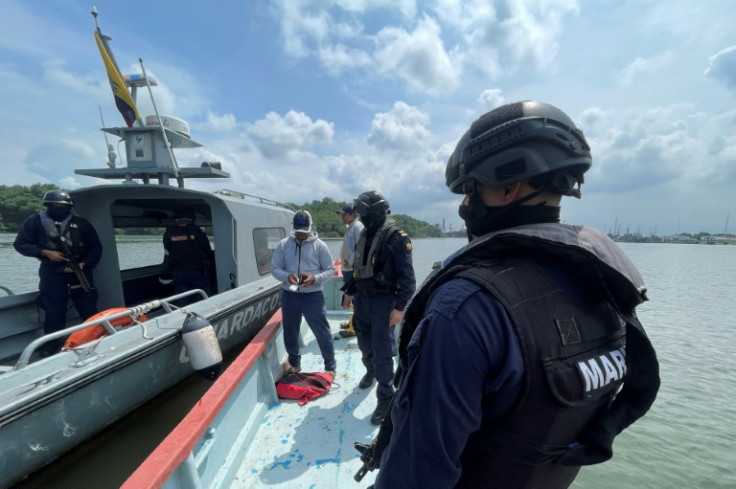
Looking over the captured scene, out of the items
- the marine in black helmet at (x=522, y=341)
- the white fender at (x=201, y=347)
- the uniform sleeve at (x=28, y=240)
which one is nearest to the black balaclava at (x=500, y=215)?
the marine in black helmet at (x=522, y=341)

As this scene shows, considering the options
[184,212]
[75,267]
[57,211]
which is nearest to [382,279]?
[75,267]

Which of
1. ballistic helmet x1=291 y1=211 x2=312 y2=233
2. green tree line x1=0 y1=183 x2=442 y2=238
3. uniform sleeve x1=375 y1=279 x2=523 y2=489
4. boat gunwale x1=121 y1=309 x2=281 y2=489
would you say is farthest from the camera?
green tree line x1=0 y1=183 x2=442 y2=238

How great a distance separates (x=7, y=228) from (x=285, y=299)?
88.3ft

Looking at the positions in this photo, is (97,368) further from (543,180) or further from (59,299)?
(543,180)

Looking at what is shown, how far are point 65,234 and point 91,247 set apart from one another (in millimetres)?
322

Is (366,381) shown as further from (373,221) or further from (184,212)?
(184,212)

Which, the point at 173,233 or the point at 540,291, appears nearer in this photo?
the point at 540,291

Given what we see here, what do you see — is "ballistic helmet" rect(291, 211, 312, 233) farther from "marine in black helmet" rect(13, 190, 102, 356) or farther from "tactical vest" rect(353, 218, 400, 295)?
"marine in black helmet" rect(13, 190, 102, 356)

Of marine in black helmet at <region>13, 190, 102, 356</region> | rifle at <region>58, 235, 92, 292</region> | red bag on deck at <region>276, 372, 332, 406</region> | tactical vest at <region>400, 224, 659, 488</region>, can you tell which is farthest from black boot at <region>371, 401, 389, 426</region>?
rifle at <region>58, 235, 92, 292</region>

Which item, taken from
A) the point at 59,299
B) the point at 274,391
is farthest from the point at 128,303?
the point at 274,391

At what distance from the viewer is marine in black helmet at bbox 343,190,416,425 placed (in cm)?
286

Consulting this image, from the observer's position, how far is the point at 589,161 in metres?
0.98

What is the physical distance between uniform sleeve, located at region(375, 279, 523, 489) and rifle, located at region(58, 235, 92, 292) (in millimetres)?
5070

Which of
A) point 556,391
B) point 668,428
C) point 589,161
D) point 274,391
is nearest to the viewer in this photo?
point 556,391
